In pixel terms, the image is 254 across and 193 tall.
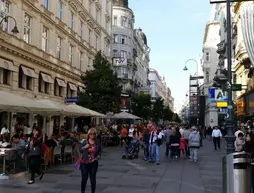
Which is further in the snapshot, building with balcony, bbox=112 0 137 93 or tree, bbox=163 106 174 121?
tree, bbox=163 106 174 121

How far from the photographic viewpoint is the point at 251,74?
104 feet

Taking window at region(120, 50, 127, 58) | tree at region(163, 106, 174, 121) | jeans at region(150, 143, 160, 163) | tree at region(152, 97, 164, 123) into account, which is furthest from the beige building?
tree at region(163, 106, 174, 121)

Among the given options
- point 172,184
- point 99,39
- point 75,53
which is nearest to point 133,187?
point 172,184

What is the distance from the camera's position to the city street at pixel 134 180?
10219mm

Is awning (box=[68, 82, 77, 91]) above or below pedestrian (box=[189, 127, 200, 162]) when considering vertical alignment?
above

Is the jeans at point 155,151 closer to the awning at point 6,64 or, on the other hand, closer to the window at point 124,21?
the awning at point 6,64

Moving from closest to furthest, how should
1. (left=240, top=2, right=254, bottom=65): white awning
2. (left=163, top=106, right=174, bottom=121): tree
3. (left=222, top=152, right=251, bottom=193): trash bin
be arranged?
(left=222, top=152, right=251, bottom=193): trash bin, (left=240, top=2, right=254, bottom=65): white awning, (left=163, top=106, right=174, bottom=121): tree

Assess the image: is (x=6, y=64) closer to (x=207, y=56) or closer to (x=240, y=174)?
(x=240, y=174)

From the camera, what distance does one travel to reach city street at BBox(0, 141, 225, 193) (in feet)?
33.5

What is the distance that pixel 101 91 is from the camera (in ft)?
93.2

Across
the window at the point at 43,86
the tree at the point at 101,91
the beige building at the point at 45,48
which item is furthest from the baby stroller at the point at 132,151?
the window at the point at 43,86

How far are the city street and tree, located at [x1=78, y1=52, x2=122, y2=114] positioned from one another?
1316 centimetres

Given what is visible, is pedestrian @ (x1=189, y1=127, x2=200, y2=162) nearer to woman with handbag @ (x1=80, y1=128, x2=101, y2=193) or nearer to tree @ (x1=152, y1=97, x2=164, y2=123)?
woman with handbag @ (x1=80, y1=128, x2=101, y2=193)

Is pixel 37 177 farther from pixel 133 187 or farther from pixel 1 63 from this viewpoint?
pixel 1 63
